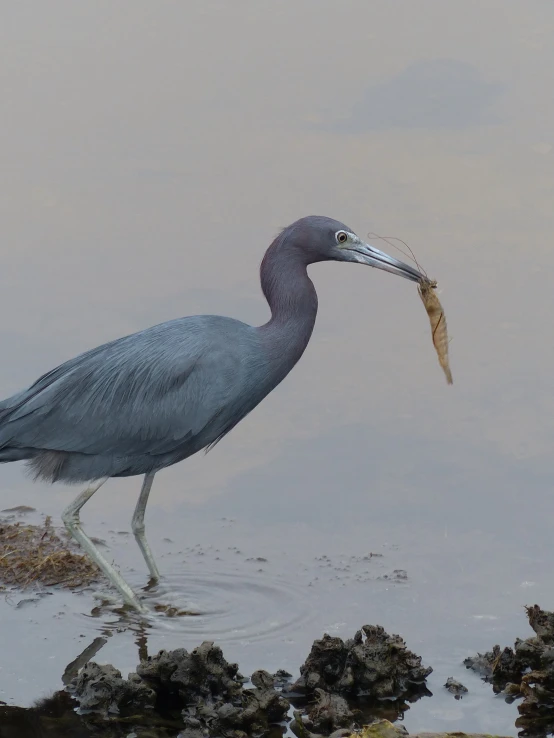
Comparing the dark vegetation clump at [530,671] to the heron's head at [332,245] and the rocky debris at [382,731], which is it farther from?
the heron's head at [332,245]

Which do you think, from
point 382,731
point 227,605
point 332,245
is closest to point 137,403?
point 227,605

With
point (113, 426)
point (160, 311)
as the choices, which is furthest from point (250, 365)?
point (160, 311)

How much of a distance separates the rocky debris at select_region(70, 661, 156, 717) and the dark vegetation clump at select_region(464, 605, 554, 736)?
1.70 meters

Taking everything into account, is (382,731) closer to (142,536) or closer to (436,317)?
(142,536)

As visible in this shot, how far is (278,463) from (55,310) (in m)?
2.90

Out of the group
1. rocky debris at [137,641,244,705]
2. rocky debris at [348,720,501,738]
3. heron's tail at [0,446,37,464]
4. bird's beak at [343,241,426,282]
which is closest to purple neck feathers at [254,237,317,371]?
bird's beak at [343,241,426,282]

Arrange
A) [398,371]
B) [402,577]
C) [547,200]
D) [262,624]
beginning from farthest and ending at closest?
1. [547,200]
2. [398,371]
3. [402,577]
4. [262,624]

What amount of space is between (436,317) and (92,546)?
8.39 feet

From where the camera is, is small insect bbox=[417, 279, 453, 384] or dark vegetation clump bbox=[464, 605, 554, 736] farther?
small insect bbox=[417, 279, 453, 384]

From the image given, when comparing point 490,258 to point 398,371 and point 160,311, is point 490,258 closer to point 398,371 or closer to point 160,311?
point 398,371

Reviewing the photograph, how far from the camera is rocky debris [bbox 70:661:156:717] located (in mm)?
6484

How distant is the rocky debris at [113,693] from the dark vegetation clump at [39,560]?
162cm

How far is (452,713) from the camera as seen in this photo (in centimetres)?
664

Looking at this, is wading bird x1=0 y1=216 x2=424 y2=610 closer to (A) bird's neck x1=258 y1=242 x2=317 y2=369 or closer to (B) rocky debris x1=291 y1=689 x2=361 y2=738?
(A) bird's neck x1=258 y1=242 x2=317 y2=369
